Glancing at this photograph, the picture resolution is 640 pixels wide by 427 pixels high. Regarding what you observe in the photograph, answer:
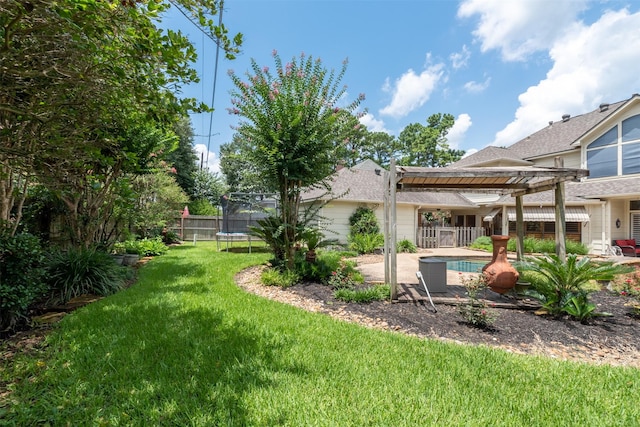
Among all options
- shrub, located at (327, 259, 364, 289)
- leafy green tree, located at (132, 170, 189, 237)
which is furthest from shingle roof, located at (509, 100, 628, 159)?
leafy green tree, located at (132, 170, 189, 237)

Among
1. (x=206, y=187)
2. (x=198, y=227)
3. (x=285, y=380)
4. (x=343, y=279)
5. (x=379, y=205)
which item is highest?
(x=206, y=187)

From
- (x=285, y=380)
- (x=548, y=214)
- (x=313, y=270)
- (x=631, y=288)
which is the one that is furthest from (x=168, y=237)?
(x=548, y=214)

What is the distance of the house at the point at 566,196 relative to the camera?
13320 millimetres

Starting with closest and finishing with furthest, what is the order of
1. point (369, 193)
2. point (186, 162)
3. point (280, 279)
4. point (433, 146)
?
point (280, 279)
point (369, 193)
point (186, 162)
point (433, 146)

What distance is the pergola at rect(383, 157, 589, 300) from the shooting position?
5121 millimetres

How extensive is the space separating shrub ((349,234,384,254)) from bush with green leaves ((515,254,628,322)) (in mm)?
8572

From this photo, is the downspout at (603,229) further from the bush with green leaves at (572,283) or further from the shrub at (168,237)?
the shrub at (168,237)

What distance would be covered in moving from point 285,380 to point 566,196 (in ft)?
56.3

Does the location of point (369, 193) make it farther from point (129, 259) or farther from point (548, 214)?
point (129, 259)

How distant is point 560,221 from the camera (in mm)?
5383

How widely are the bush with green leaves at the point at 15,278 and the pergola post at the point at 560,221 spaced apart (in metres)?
8.47

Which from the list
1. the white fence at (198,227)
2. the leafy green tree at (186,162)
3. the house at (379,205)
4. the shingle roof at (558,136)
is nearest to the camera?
the house at (379,205)

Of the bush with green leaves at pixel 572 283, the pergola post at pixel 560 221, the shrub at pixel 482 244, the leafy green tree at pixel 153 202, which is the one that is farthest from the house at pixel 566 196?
the bush with green leaves at pixel 572 283

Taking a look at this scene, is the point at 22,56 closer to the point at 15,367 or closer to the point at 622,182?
the point at 15,367
